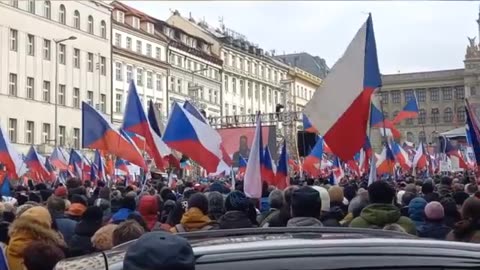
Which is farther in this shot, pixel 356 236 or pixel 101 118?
pixel 101 118

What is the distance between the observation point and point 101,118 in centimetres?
1605

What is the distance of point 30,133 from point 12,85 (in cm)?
337

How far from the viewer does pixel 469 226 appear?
5.73 metres

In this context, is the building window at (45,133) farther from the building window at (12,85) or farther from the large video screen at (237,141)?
the large video screen at (237,141)

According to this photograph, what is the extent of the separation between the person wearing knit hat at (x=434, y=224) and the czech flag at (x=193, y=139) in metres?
7.34

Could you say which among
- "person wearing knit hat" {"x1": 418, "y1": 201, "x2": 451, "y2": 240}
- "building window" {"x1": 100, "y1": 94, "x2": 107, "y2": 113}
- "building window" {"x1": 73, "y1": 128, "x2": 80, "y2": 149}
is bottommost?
"person wearing knit hat" {"x1": 418, "y1": 201, "x2": 451, "y2": 240}

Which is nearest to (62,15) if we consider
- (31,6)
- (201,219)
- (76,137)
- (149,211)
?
(31,6)

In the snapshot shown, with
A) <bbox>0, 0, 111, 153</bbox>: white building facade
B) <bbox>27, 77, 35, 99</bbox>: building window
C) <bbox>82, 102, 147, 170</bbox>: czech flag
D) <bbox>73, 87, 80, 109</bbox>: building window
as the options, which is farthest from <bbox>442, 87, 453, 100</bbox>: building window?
<bbox>82, 102, 147, 170</bbox>: czech flag

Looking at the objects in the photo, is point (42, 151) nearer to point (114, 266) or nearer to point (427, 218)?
point (427, 218)

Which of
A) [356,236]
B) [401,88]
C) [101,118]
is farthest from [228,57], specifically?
[356,236]

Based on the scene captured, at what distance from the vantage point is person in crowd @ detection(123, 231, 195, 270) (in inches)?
95.6

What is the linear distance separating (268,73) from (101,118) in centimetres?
7654

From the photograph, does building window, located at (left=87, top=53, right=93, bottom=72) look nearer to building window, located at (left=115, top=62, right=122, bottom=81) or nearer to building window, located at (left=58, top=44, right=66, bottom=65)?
building window, located at (left=58, top=44, right=66, bottom=65)

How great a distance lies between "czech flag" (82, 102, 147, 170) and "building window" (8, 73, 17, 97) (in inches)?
1282
